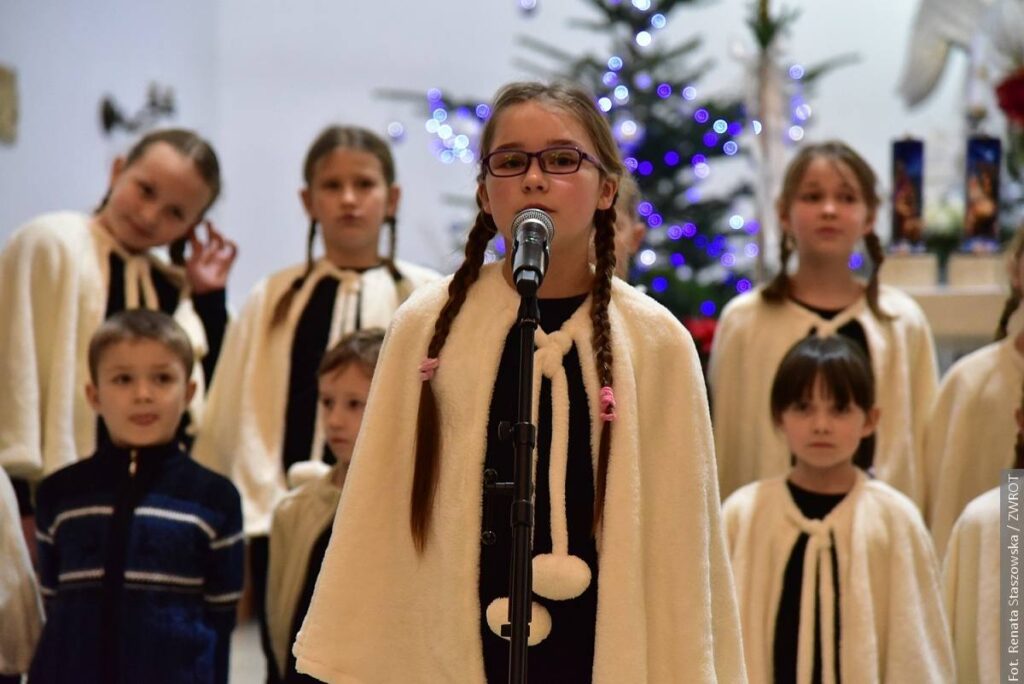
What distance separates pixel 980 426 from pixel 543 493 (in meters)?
1.82

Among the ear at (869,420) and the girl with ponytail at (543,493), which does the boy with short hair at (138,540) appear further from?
the ear at (869,420)

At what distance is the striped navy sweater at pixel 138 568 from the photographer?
9.46 ft

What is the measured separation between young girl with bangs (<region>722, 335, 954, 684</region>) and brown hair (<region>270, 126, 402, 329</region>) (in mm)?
1312

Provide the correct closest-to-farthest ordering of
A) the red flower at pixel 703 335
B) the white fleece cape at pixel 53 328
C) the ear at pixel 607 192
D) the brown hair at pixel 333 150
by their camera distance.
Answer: the ear at pixel 607 192 < the white fleece cape at pixel 53 328 < the brown hair at pixel 333 150 < the red flower at pixel 703 335

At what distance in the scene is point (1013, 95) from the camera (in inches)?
173

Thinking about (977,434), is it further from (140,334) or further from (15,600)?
(15,600)

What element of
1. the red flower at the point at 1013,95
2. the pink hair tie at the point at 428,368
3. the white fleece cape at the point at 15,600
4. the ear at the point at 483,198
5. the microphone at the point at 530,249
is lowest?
the white fleece cape at the point at 15,600

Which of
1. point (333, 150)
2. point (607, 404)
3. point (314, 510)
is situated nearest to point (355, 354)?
point (314, 510)

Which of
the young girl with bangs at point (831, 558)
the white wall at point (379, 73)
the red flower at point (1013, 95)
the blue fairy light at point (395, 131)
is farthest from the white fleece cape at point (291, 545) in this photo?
the blue fairy light at point (395, 131)

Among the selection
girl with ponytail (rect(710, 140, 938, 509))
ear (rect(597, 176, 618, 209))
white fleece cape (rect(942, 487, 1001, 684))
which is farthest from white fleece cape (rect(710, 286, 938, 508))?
ear (rect(597, 176, 618, 209))

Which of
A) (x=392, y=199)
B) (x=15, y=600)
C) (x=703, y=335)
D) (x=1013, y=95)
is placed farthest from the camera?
(x=1013, y=95)

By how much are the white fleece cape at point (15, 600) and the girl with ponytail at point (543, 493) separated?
122 cm

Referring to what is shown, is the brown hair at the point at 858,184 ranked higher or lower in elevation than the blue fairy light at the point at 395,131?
lower

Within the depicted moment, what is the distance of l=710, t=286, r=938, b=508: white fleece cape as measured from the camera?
3.58m
